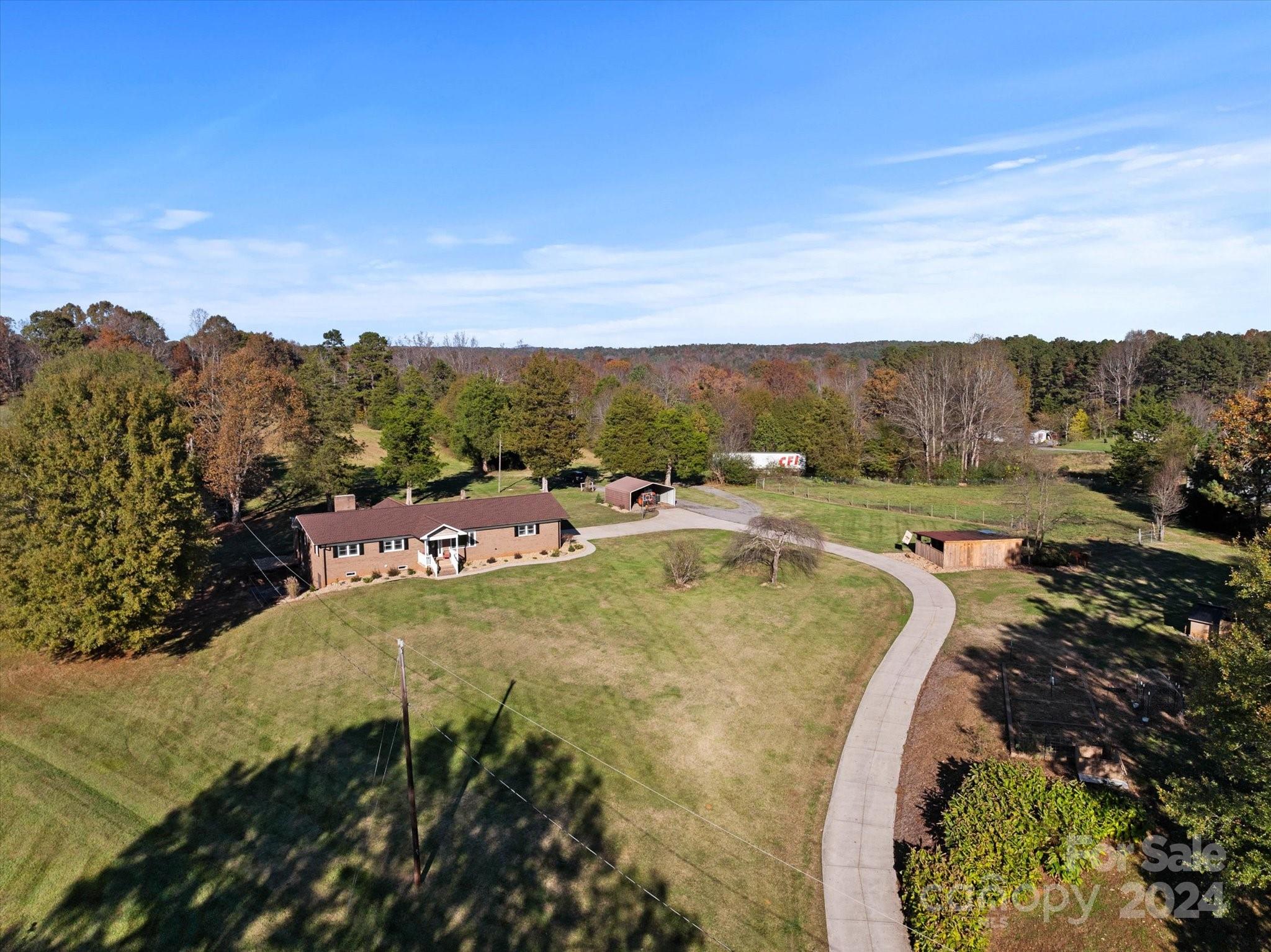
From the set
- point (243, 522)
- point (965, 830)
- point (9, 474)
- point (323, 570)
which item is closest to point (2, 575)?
point (9, 474)

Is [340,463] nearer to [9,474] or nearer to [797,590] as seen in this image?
[9,474]

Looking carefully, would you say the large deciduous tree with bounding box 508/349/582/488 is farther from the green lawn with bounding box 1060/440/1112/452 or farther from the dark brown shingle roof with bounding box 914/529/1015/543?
the green lawn with bounding box 1060/440/1112/452

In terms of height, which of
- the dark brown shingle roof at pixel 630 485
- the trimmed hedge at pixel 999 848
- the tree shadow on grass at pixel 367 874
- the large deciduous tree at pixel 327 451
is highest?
the large deciduous tree at pixel 327 451

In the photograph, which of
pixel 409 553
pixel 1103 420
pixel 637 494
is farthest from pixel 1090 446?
pixel 409 553

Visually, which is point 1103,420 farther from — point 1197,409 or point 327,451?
point 327,451

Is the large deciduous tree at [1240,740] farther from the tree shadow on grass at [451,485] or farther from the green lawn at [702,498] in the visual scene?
the tree shadow on grass at [451,485]

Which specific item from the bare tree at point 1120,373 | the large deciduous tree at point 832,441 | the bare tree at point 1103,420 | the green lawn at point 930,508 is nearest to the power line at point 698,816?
the green lawn at point 930,508
